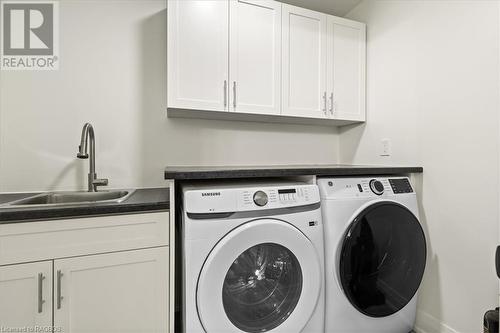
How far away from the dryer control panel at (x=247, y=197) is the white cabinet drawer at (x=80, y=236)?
0.63ft

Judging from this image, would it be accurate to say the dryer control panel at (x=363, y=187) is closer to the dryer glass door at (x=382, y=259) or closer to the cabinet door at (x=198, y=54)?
the dryer glass door at (x=382, y=259)

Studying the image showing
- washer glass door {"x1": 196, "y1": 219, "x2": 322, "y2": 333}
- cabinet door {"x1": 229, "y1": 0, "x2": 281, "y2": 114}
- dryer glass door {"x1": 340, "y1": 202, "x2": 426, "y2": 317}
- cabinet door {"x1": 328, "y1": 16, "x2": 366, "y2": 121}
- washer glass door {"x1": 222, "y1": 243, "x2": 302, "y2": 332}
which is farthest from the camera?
cabinet door {"x1": 328, "y1": 16, "x2": 366, "y2": 121}

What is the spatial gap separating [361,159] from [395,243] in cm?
87

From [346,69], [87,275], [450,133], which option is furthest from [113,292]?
[346,69]

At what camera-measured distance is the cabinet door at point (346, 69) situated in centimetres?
189

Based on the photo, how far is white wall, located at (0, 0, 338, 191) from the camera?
154cm

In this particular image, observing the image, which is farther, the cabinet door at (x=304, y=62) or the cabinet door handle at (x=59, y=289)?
the cabinet door at (x=304, y=62)

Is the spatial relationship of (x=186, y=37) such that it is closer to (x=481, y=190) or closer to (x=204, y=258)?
(x=204, y=258)

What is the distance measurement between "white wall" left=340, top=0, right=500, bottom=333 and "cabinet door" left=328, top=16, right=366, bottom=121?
0.61 ft

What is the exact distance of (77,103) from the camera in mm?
1634

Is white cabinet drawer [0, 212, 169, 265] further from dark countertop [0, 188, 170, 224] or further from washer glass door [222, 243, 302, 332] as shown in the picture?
washer glass door [222, 243, 302, 332]

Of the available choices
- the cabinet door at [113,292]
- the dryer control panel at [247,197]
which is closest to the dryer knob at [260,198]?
the dryer control panel at [247,197]

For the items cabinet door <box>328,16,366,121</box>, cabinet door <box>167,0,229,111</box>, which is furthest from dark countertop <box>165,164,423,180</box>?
cabinet door <box>328,16,366,121</box>

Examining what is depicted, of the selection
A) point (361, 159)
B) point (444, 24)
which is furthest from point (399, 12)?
point (361, 159)
